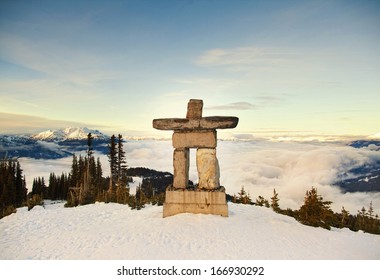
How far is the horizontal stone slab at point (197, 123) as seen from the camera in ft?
46.9

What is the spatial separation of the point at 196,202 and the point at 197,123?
371 centimetres

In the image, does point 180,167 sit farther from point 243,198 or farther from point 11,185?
point 11,185

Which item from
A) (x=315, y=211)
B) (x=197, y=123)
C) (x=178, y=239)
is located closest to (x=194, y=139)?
(x=197, y=123)

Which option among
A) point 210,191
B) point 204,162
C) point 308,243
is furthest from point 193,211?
point 308,243

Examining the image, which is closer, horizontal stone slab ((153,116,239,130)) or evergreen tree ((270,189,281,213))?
horizontal stone slab ((153,116,239,130))

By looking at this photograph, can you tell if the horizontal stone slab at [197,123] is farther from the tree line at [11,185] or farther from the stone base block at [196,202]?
the tree line at [11,185]

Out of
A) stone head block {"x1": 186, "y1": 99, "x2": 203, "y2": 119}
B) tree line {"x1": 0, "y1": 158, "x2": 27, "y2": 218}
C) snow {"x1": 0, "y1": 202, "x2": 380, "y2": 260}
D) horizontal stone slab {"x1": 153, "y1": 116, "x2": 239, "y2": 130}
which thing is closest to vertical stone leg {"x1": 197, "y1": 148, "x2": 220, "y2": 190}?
horizontal stone slab {"x1": 153, "y1": 116, "x2": 239, "y2": 130}

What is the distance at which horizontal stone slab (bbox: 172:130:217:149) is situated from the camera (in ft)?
47.8

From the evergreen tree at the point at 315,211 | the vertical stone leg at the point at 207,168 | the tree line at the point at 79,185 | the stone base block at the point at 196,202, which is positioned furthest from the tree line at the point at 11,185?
the evergreen tree at the point at 315,211

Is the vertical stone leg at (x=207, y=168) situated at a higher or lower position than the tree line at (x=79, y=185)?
higher

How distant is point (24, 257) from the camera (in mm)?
11023

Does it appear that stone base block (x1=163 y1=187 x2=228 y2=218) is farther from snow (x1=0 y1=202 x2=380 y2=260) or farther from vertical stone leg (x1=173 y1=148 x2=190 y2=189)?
vertical stone leg (x1=173 y1=148 x2=190 y2=189)

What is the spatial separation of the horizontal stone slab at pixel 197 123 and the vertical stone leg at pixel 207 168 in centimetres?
118

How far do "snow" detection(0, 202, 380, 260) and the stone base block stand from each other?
1.21 ft
